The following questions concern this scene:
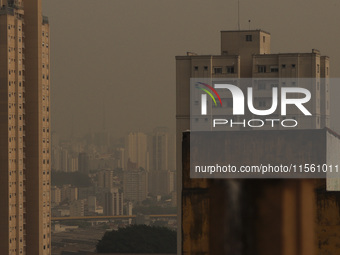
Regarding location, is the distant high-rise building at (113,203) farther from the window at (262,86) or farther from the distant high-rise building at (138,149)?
the window at (262,86)

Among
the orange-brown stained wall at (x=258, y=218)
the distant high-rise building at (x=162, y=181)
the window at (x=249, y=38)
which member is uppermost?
the window at (x=249, y=38)

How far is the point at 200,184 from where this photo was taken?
5.16m

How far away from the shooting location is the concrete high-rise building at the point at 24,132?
229 ft

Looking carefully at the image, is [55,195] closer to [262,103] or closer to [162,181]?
[162,181]

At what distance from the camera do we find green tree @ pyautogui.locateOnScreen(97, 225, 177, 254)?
7931cm

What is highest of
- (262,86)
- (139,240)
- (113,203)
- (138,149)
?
(262,86)

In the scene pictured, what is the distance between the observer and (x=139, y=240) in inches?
3211

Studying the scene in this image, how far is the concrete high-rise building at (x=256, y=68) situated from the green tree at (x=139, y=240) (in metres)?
11.6

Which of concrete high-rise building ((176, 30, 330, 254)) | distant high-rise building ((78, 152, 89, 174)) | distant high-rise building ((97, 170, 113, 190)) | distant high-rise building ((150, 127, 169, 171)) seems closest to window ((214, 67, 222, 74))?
concrete high-rise building ((176, 30, 330, 254))

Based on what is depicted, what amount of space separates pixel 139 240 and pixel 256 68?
20.1 meters

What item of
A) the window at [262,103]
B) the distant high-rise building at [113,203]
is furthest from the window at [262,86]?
the distant high-rise building at [113,203]

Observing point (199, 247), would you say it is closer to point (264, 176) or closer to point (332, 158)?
point (264, 176)

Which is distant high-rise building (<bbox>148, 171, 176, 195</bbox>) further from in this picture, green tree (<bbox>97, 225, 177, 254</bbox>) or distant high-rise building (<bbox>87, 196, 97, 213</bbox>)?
green tree (<bbox>97, 225, 177, 254</bbox>)

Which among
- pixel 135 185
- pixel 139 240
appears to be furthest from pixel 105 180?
pixel 139 240
